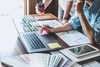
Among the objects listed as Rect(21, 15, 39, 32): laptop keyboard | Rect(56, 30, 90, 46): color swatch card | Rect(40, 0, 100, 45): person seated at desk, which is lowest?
Rect(56, 30, 90, 46): color swatch card

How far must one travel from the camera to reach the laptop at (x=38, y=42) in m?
1.30

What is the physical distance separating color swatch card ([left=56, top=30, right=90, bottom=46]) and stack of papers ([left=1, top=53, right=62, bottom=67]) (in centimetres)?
33

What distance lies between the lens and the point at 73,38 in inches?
60.1

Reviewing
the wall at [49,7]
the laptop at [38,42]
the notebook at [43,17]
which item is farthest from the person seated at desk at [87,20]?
the wall at [49,7]

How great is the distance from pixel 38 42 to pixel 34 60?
1.14 ft

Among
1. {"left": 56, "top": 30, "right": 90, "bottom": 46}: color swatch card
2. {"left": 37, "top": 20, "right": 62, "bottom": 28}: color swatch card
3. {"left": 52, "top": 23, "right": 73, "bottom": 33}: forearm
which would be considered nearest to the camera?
{"left": 56, "top": 30, "right": 90, "bottom": 46}: color swatch card

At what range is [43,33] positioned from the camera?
1627mm

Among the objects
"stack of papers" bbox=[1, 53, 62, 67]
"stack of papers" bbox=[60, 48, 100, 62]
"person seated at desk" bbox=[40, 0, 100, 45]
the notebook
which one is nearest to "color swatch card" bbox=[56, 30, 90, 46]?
"person seated at desk" bbox=[40, 0, 100, 45]

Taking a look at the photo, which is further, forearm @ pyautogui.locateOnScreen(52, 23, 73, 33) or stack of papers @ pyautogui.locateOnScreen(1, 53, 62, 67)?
forearm @ pyautogui.locateOnScreen(52, 23, 73, 33)

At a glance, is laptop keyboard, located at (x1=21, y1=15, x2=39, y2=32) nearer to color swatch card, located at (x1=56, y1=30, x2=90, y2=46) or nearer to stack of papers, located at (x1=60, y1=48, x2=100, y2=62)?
color swatch card, located at (x1=56, y1=30, x2=90, y2=46)

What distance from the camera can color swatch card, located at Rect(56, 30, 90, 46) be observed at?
1.45 m

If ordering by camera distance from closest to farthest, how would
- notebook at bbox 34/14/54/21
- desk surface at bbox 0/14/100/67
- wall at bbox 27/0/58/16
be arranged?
desk surface at bbox 0/14/100/67
notebook at bbox 34/14/54/21
wall at bbox 27/0/58/16

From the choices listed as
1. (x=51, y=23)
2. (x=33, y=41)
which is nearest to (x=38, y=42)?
(x=33, y=41)

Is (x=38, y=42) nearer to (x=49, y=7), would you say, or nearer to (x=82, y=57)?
(x=82, y=57)
